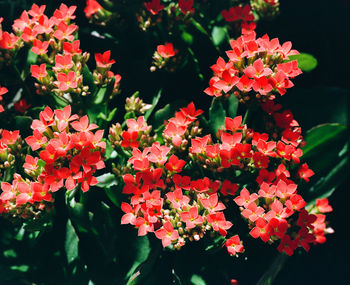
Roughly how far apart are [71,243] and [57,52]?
68cm

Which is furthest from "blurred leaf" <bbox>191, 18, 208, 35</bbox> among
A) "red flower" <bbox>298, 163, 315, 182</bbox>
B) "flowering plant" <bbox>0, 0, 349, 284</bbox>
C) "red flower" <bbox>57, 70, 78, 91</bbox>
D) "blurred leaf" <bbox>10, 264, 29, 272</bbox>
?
"blurred leaf" <bbox>10, 264, 29, 272</bbox>

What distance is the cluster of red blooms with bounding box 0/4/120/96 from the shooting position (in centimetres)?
121

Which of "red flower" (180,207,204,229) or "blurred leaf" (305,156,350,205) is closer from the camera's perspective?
"red flower" (180,207,204,229)

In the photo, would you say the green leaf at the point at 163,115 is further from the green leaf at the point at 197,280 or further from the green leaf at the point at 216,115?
the green leaf at the point at 197,280

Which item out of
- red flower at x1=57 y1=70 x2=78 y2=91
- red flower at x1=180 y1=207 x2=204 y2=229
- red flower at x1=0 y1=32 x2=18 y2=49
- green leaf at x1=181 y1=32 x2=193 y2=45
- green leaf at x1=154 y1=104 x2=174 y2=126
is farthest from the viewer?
green leaf at x1=181 y1=32 x2=193 y2=45

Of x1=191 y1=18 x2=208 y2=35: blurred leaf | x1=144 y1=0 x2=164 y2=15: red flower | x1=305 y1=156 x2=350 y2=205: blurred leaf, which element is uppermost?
x1=144 y1=0 x2=164 y2=15: red flower

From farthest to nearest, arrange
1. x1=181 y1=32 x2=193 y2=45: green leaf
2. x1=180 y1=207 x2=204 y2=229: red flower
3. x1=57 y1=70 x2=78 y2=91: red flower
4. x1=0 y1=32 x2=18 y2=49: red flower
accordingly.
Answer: x1=181 y1=32 x2=193 y2=45: green leaf → x1=0 y1=32 x2=18 y2=49: red flower → x1=57 y1=70 x2=78 y2=91: red flower → x1=180 y1=207 x2=204 y2=229: red flower

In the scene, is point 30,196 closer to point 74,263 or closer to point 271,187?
point 74,263

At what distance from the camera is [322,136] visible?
1440 millimetres

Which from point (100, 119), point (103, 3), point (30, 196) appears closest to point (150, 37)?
point (103, 3)

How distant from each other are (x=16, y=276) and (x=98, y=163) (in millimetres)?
619

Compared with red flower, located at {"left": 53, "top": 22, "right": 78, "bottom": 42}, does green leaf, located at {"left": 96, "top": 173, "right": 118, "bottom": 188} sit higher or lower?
lower

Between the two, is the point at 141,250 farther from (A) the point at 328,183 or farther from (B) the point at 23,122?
(A) the point at 328,183

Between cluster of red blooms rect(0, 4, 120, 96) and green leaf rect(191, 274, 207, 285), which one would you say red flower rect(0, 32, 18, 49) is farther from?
green leaf rect(191, 274, 207, 285)
